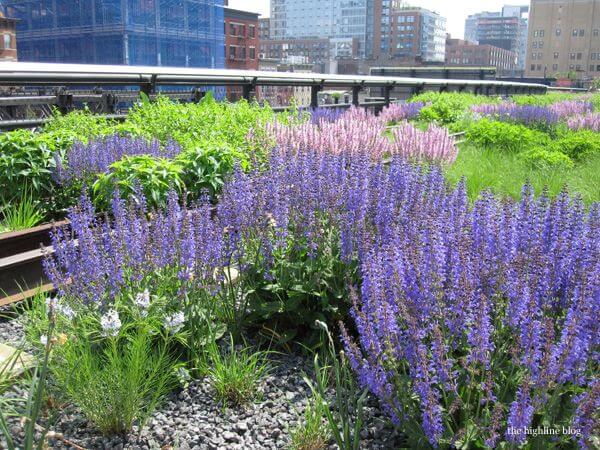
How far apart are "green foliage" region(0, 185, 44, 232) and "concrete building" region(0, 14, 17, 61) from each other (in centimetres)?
A: 5935

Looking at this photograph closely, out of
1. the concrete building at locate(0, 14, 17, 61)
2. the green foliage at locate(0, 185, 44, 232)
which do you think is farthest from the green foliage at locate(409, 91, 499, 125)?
the concrete building at locate(0, 14, 17, 61)

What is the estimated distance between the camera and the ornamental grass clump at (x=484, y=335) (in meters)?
2.26

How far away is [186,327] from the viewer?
3.36m

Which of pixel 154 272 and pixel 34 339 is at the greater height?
pixel 154 272

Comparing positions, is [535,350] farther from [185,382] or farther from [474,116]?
[474,116]

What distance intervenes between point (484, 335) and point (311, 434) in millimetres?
989

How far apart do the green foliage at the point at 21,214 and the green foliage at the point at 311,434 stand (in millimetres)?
3524

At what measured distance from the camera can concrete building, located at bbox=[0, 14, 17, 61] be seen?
57625 mm

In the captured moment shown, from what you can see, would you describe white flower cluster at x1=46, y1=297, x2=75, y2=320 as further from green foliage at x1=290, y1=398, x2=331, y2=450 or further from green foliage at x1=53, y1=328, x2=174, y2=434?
green foliage at x1=290, y1=398, x2=331, y2=450

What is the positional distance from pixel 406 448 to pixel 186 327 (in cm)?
143

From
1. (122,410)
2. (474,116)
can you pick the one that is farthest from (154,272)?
(474,116)

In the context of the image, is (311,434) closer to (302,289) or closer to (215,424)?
(215,424)

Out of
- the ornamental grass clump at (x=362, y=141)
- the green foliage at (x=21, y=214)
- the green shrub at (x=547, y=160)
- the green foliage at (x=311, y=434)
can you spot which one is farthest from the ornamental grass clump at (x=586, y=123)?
the green foliage at (x=311, y=434)

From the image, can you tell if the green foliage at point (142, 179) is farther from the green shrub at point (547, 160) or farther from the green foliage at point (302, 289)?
the green shrub at point (547, 160)
